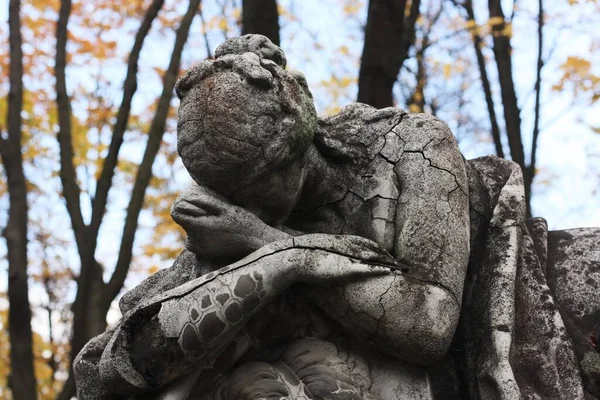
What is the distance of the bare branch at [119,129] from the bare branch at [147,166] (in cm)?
19

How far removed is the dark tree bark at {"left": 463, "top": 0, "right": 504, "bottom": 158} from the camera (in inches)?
319

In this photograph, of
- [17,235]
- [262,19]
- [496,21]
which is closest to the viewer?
[17,235]

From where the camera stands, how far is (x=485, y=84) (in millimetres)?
8578

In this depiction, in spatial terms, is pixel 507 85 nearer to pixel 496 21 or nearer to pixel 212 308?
pixel 496 21

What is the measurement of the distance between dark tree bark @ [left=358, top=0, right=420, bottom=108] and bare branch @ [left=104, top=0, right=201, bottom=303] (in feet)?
5.21

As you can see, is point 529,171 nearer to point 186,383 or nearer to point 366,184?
point 366,184

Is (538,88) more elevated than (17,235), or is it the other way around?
(538,88)

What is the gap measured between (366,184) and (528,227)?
0.80 meters

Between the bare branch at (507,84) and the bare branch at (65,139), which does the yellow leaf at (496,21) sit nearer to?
the bare branch at (507,84)

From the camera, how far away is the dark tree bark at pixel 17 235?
209 inches

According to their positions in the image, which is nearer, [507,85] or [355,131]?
[355,131]

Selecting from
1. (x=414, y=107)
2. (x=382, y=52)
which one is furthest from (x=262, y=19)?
(x=414, y=107)

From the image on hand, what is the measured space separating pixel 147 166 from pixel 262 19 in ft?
5.18

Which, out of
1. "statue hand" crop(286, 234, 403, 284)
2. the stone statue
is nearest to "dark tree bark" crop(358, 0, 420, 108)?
the stone statue
